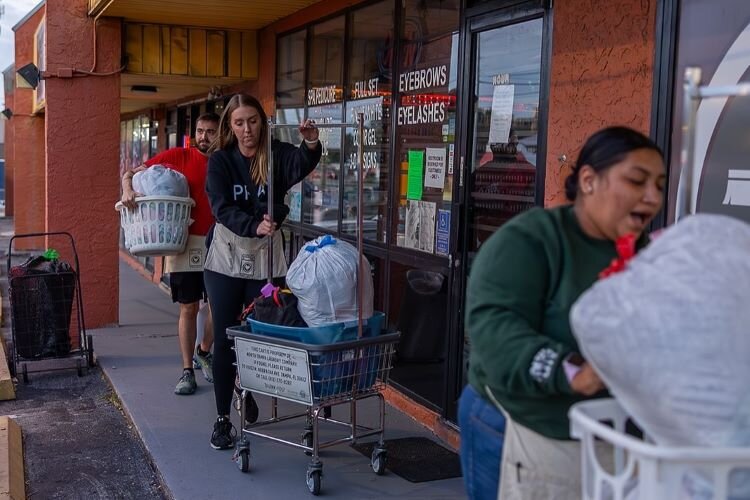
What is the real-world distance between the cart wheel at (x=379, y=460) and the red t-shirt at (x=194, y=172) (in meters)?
2.44

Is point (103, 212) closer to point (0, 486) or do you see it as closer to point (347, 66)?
point (347, 66)

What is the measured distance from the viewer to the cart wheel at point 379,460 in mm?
4742

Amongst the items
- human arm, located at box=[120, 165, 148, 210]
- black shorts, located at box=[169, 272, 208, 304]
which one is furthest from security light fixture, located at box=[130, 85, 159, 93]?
black shorts, located at box=[169, 272, 208, 304]

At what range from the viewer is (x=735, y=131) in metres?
3.34

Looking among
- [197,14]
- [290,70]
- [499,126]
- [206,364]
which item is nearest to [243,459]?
[206,364]

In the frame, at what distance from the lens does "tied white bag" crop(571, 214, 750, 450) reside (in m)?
1.64

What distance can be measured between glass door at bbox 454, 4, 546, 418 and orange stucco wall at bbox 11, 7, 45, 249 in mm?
15291

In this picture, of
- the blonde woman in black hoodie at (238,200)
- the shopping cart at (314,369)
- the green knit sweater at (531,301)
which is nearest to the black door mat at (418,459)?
the shopping cart at (314,369)

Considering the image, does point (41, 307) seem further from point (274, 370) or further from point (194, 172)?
point (274, 370)

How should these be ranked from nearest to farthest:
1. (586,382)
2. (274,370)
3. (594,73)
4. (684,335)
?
(684,335) → (586,382) → (594,73) → (274,370)

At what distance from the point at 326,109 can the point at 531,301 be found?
547 cm

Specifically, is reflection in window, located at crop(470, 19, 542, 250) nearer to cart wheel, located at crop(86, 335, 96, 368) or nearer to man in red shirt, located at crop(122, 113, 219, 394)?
man in red shirt, located at crop(122, 113, 219, 394)

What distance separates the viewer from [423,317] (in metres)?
5.78

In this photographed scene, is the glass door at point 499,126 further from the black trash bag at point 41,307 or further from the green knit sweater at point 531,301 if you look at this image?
the black trash bag at point 41,307
